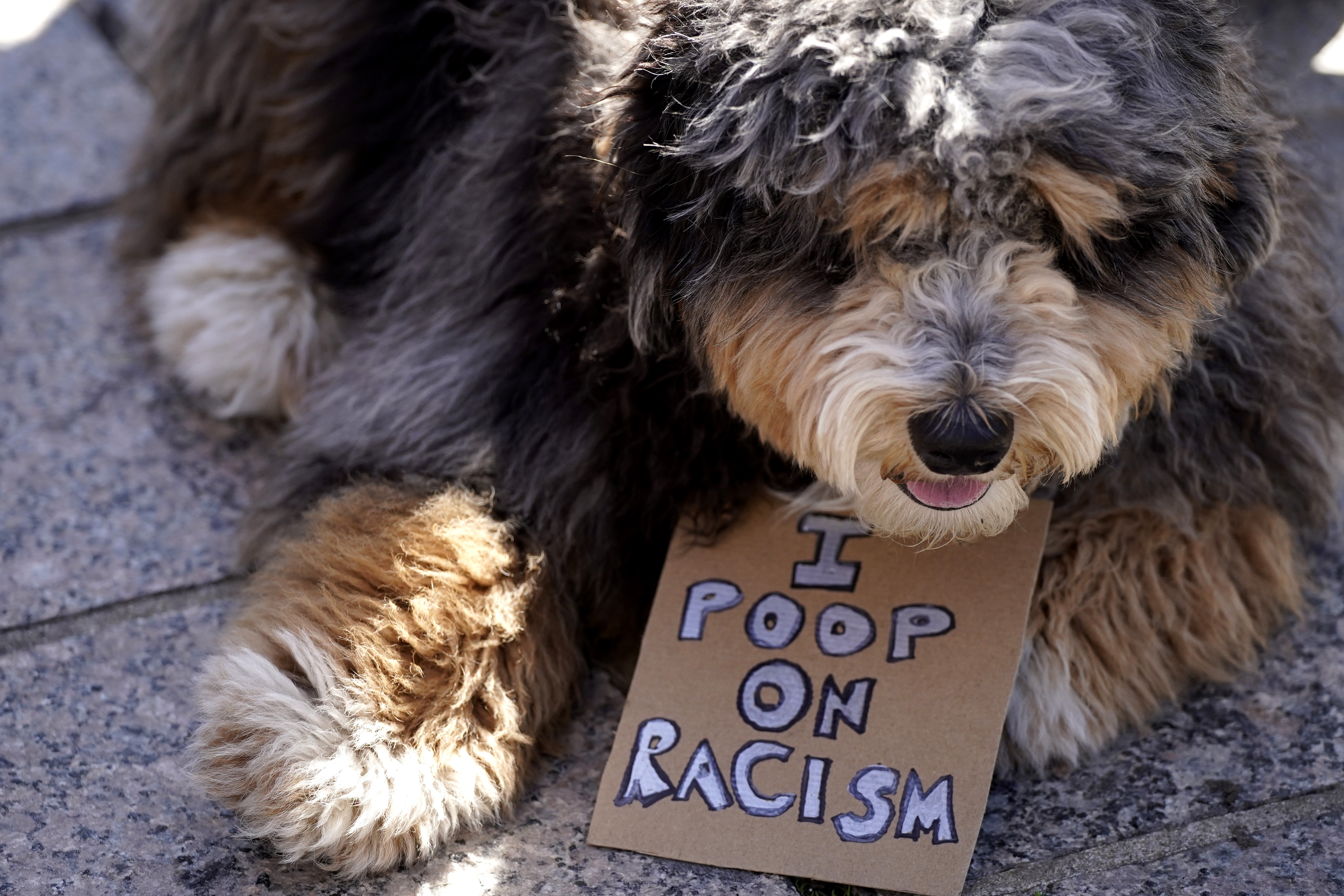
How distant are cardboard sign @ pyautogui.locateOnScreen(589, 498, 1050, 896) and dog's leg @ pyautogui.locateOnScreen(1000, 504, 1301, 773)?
0.11 metres

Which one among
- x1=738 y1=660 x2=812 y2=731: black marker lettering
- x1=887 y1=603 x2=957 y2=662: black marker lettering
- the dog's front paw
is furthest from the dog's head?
the dog's front paw

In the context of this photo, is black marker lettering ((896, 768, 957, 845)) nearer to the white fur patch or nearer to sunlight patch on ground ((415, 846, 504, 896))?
sunlight patch on ground ((415, 846, 504, 896))

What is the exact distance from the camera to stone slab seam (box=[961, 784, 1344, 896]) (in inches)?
78.9

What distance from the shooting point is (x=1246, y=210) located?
1.96 m

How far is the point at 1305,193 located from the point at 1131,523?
Answer: 786 millimetres

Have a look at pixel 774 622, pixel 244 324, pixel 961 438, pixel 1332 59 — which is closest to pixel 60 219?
pixel 244 324

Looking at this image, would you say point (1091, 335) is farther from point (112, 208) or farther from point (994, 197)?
point (112, 208)

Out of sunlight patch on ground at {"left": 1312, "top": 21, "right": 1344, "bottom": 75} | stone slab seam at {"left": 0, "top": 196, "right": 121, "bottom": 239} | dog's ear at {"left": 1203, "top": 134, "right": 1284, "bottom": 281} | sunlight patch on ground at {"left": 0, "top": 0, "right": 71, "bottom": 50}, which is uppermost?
dog's ear at {"left": 1203, "top": 134, "right": 1284, "bottom": 281}

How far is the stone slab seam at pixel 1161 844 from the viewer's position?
6.57 feet

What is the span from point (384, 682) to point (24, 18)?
342 cm

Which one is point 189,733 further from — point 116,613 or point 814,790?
point 814,790

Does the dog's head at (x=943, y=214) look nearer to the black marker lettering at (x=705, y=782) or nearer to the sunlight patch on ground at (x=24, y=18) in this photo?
the black marker lettering at (x=705, y=782)

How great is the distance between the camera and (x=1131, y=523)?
230 centimetres

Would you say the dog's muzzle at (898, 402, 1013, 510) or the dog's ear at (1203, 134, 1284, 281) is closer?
the dog's muzzle at (898, 402, 1013, 510)
